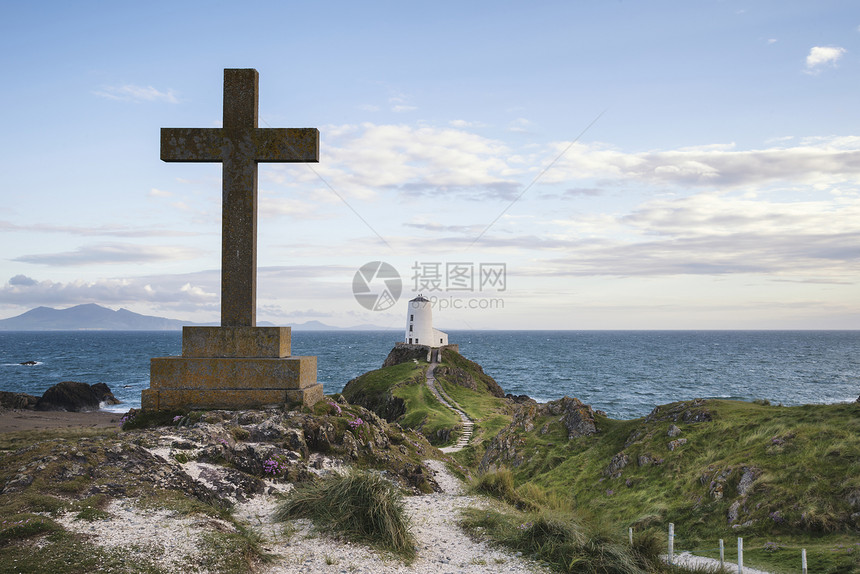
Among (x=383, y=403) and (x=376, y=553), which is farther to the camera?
(x=383, y=403)

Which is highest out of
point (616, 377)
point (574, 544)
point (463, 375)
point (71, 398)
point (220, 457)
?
point (220, 457)

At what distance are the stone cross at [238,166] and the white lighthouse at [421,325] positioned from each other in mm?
58057

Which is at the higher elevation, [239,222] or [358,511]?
[239,222]

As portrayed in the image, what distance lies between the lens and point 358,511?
268 inches

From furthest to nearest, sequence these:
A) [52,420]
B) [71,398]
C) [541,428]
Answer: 1. [71,398]
2. [52,420]
3. [541,428]

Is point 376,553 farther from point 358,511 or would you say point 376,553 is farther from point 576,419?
point 576,419

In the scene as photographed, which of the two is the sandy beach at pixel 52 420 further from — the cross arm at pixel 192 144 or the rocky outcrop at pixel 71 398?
the cross arm at pixel 192 144

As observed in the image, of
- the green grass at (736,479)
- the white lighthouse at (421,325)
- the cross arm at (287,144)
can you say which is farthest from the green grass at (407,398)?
the cross arm at (287,144)

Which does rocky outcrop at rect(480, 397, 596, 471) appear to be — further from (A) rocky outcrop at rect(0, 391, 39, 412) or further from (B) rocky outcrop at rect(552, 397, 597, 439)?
(A) rocky outcrop at rect(0, 391, 39, 412)

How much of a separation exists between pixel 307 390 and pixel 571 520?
5643 millimetres

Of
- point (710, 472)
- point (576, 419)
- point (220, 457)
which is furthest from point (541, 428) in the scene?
point (220, 457)

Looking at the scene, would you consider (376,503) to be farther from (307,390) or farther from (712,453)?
(712,453)

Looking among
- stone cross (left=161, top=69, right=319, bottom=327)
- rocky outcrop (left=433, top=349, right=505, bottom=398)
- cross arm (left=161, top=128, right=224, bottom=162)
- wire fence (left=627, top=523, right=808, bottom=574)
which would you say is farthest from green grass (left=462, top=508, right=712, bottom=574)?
rocky outcrop (left=433, top=349, right=505, bottom=398)

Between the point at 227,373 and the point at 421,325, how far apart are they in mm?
59087
